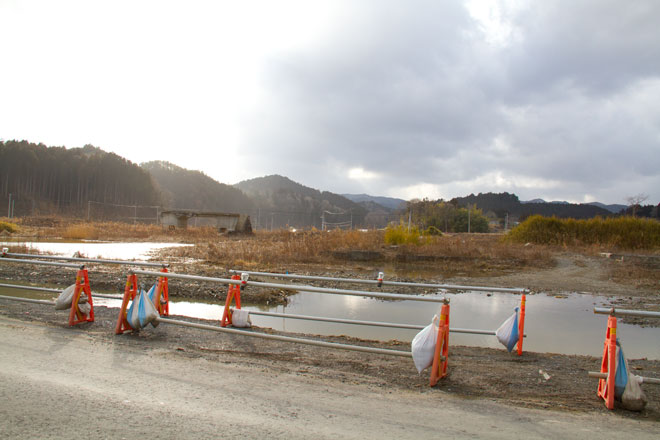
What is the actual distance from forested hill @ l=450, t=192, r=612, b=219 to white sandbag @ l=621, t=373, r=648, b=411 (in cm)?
8750

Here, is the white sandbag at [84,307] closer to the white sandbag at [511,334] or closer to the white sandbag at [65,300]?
the white sandbag at [65,300]

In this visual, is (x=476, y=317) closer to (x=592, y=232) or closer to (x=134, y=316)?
(x=134, y=316)

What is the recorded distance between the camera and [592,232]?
31250 mm

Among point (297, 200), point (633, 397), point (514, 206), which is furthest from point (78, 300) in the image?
point (297, 200)

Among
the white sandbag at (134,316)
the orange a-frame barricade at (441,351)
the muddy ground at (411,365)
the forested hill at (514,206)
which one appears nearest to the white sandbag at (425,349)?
the orange a-frame barricade at (441,351)

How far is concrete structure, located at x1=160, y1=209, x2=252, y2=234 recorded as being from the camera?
3959 cm

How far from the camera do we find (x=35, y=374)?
485 cm

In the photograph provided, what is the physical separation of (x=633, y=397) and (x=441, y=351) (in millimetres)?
1923

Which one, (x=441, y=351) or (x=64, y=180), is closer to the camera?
(x=441, y=351)

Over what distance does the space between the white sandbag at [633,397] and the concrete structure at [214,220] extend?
118ft

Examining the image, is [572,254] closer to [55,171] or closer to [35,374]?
[35,374]

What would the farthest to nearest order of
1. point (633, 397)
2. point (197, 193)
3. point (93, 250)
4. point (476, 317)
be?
point (197, 193)
point (93, 250)
point (476, 317)
point (633, 397)

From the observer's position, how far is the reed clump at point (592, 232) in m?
29.0

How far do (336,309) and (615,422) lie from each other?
7851mm
